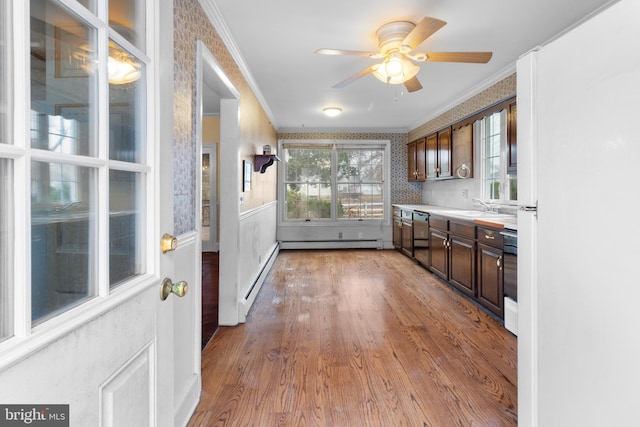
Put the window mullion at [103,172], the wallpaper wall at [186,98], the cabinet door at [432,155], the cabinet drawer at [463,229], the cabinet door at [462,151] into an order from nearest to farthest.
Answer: the window mullion at [103,172] → the wallpaper wall at [186,98] → the cabinet drawer at [463,229] → the cabinet door at [462,151] → the cabinet door at [432,155]

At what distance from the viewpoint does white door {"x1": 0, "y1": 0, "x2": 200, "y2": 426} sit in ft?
1.73

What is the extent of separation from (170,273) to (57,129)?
50 centimetres

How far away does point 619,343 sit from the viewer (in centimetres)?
93

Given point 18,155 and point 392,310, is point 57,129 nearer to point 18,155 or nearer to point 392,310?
point 18,155

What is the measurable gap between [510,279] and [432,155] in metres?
2.98

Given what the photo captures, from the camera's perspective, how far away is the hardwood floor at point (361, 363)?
1.76 meters

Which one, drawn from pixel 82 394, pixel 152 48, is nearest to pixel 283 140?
pixel 152 48

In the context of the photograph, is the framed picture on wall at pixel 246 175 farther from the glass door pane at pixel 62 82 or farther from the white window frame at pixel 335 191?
the white window frame at pixel 335 191

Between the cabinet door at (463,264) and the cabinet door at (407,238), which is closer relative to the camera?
the cabinet door at (463,264)

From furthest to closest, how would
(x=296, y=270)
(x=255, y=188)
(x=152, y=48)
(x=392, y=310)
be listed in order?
(x=296, y=270) → (x=255, y=188) → (x=392, y=310) → (x=152, y=48)

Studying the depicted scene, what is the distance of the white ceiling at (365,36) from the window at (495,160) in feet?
1.45

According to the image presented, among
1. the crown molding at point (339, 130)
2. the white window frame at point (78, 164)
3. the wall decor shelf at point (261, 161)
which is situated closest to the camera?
the white window frame at point (78, 164)

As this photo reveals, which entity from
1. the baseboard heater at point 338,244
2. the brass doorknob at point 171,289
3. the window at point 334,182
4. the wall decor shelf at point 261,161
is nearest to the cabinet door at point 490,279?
the wall decor shelf at point 261,161

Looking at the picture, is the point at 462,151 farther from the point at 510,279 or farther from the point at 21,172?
the point at 21,172
